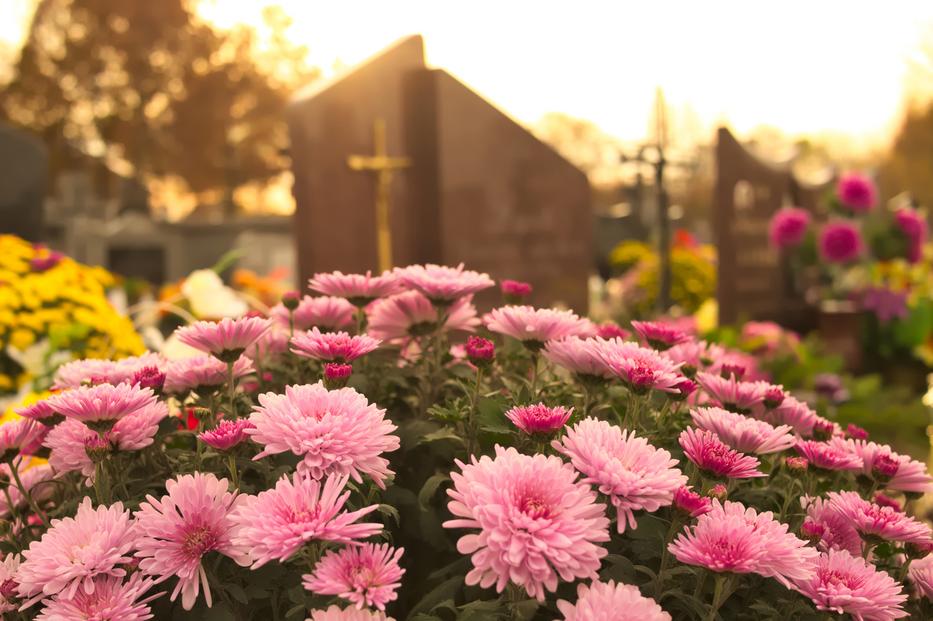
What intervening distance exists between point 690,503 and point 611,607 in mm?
141

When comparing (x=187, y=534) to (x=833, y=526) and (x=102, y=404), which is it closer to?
(x=102, y=404)

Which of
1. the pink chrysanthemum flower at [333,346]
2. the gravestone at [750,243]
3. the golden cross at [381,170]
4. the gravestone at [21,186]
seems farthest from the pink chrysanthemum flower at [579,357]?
the gravestone at [21,186]

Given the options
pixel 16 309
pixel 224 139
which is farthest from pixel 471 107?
pixel 224 139

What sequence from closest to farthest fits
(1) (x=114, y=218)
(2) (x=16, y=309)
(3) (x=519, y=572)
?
(3) (x=519, y=572) < (2) (x=16, y=309) < (1) (x=114, y=218)

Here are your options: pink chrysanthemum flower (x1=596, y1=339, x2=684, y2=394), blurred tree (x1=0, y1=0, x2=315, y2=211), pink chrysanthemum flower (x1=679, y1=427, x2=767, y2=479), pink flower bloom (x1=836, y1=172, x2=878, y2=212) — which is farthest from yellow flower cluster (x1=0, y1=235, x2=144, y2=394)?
blurred tree (x1=0, y1=0, x2=315, y2=211)

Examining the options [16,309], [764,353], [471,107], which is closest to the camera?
[16,309]

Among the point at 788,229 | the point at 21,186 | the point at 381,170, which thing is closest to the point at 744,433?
the point at 381,170

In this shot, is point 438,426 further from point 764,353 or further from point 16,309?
point 764,353

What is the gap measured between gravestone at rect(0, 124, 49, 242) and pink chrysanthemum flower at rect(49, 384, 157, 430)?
5.82 meters

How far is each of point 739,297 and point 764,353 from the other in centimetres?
189

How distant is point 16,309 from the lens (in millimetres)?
→ 2475

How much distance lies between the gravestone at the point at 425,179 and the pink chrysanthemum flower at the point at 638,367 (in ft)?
9.69

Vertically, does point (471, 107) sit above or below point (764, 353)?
above

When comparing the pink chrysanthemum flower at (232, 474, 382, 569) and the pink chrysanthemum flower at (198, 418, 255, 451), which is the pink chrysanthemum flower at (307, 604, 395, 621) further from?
the pink chrysanthemum flower at (198, 418, 255, 451)
